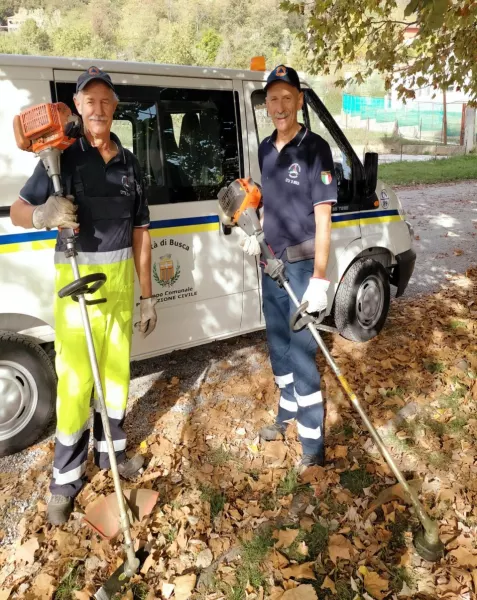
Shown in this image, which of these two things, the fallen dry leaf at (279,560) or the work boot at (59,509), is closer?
the fallen dry leaf at (279,560)

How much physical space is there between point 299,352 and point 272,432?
800 mm

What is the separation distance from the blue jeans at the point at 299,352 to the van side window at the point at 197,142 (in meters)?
1.02

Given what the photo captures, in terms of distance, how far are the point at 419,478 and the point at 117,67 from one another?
3386mm

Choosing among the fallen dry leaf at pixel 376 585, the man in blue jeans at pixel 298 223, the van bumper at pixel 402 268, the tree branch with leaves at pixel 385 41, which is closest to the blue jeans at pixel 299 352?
the man in blue jeans at pixel 298 223

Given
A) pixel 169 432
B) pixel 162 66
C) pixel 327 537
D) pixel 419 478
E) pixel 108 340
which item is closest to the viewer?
pixel 327 537

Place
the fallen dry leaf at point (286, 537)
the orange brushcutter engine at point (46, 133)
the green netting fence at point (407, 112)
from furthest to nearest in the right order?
the green netting fence at point (407, 112)
the fallen dry leaf at point (286, 537)
the orange brushcutter engine at point (46, 133)

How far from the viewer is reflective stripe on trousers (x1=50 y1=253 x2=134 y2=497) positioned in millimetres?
2734

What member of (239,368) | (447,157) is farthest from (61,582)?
(447,157)

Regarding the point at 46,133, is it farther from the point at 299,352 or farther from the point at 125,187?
the point at 299,352

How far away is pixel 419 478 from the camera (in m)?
3.15

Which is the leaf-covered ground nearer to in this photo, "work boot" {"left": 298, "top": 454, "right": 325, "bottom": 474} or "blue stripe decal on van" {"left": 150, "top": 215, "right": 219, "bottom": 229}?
"work boot" {"left": 298, "top": 454, "right": 325, "bottom": 474}

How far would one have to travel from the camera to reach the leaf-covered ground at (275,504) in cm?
246

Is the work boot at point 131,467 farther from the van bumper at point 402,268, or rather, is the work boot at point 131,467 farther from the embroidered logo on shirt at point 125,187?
the van bumper at point 402,268

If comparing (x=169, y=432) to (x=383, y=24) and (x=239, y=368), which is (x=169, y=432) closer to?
(x=239, y=368)
